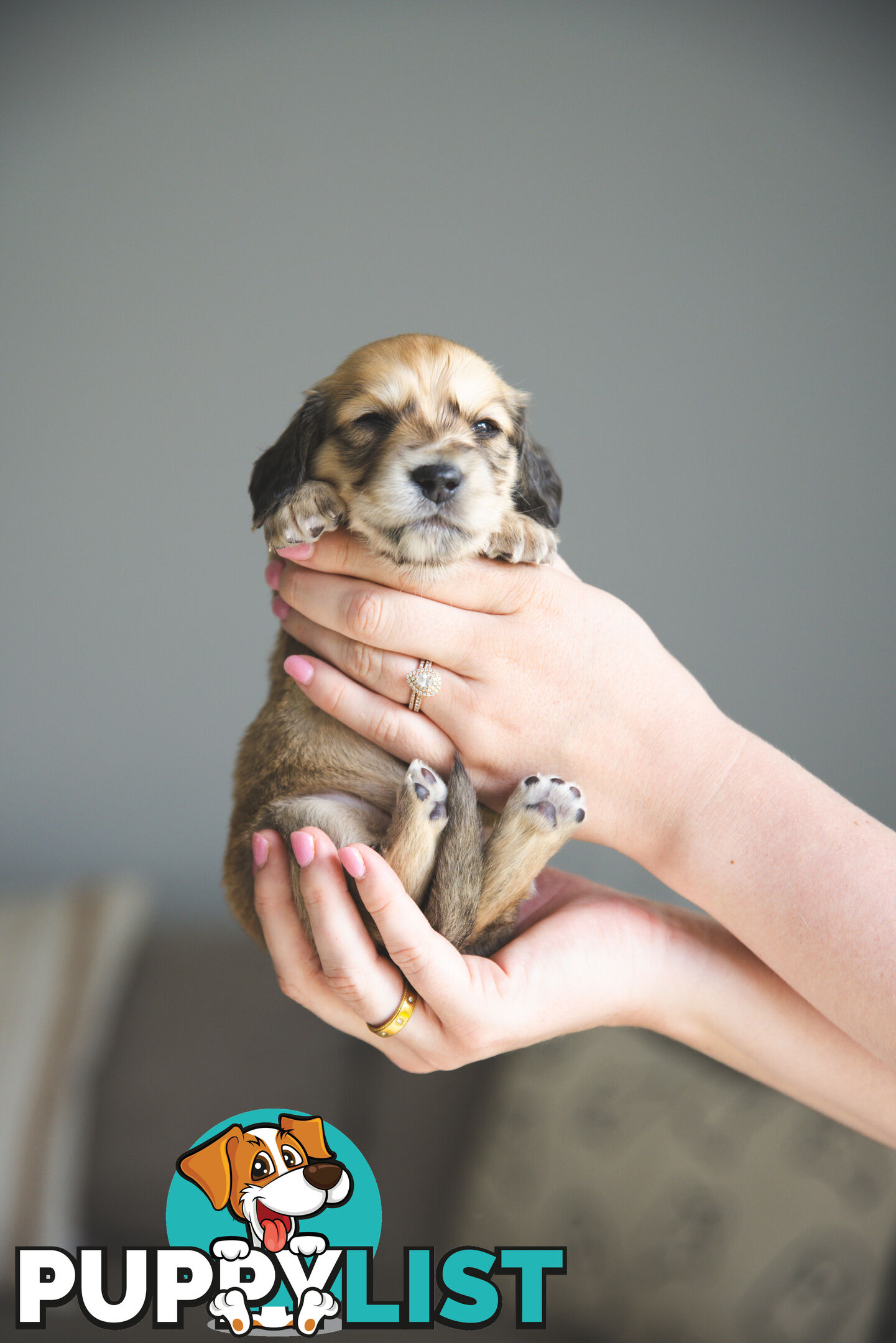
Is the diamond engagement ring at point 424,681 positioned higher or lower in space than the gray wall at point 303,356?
lower

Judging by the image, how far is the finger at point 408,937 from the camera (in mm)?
1879

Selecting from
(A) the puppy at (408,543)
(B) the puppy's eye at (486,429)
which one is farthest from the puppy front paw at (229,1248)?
(B) the puppy's eye at (486,429)

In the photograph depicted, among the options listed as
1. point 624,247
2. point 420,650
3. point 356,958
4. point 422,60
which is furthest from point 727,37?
point 356,958

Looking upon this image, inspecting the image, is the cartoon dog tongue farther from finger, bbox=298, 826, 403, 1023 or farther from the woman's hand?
finger, bbox=298, 826, 403, 1023

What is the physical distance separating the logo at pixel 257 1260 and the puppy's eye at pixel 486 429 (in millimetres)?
2375

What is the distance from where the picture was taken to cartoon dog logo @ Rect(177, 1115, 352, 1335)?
9.62ft

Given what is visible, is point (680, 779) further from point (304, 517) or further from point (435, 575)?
point (304, 517)

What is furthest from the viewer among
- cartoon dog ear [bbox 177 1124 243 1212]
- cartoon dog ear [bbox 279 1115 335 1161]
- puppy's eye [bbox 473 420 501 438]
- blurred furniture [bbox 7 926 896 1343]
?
blurred furniture [bbox 7 926 896 1343]

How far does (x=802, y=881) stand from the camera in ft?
6.55

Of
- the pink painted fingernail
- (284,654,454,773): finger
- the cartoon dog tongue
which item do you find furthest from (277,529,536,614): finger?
the cartoon dog tongue

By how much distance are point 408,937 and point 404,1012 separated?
0.90ft

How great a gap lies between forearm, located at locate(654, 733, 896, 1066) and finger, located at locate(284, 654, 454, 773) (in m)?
0.62

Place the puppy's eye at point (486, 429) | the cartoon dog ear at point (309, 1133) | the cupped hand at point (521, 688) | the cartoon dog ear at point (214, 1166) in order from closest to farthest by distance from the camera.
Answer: the cupped hand at point (521, 688) < the puppy's eye at point (486, 429) < the cartoon dog ear at point (214, 1166) < the cartoon dog ear at point (309, 1133)

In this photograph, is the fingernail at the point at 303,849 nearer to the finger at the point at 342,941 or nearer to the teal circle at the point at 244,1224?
the finger at the point at 342,941
